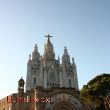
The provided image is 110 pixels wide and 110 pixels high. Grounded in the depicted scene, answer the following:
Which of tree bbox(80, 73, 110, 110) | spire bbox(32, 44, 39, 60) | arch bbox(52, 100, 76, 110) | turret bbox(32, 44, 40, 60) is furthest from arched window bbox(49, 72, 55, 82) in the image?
tree bbox(80, 73, 110, 110)

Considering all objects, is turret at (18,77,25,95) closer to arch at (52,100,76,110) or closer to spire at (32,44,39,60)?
arch at (52,100,76,110)

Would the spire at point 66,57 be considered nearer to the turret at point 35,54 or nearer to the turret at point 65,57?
the turret at point 65,57

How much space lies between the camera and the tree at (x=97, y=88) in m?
37.3

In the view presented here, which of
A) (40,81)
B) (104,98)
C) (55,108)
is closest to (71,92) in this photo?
(55,108)

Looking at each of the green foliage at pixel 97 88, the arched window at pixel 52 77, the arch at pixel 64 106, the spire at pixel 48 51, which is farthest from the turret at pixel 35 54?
the green foliage at pixel 97 88

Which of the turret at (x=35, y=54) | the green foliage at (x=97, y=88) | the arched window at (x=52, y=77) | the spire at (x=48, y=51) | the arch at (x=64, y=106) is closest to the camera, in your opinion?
the green foliage at (x=97, y=88)

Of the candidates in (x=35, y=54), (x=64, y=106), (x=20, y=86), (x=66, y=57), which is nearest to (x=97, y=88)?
(x=64, y=106)

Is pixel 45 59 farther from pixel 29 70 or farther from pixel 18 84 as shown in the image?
pixel 18 84

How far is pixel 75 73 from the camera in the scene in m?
93.6

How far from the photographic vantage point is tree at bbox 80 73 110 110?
37.3 metres

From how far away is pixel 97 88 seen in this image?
3747 centimetres

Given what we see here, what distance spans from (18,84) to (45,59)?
4911 cm

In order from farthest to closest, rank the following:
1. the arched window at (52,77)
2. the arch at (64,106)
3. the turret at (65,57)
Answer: the turret at (65,57) < the arched window at (52,77) < the arch at (64,106)

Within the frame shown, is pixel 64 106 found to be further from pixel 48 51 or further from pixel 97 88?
pixel 48 51
